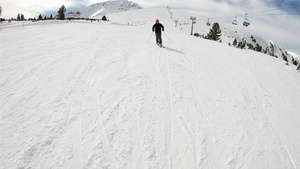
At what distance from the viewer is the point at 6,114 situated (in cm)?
344

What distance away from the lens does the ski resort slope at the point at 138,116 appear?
112 inches

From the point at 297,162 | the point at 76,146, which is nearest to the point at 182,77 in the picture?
the point at 297,162

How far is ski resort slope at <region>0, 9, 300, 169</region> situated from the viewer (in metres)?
2.86

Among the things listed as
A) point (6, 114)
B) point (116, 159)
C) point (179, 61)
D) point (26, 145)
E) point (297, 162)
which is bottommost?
point (297, 162)

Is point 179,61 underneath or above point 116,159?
above

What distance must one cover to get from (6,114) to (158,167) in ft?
10.4

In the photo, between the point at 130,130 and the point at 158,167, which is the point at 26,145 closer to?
the point at 130,130

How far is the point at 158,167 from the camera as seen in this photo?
9.00 ft

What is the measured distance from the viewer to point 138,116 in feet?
12.4

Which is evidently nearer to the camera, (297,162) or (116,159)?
(116,159)

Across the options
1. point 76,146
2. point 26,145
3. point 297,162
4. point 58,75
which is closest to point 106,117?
point 76,146

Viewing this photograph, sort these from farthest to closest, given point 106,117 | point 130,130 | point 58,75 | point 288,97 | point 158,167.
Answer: point 288,97, point 58,75, point 106,117, point 130,130, point 158,167

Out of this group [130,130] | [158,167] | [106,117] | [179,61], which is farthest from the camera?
[179,61]

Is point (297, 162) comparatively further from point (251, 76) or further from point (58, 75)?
point (58, 75)
